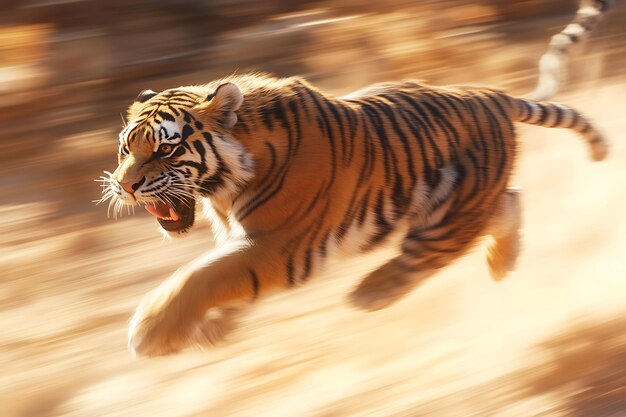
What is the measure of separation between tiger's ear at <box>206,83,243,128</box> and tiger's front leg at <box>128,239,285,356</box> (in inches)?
17.5

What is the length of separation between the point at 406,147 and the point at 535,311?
1.71 meters

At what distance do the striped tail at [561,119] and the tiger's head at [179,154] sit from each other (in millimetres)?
1372

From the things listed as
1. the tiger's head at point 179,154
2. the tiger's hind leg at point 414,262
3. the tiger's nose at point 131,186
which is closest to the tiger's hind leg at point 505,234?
the tiger's hind leg at point 414,262

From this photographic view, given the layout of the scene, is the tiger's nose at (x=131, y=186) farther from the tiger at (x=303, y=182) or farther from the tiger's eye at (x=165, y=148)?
the tiger's eye at (x=165, y=148)

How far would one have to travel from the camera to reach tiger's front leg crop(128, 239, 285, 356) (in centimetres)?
296

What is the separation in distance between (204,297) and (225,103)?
64 cm

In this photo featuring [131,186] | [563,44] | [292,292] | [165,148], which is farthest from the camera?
[292,292]

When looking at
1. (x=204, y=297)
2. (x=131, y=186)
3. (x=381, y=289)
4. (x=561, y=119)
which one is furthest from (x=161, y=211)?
(x=561, y=119)

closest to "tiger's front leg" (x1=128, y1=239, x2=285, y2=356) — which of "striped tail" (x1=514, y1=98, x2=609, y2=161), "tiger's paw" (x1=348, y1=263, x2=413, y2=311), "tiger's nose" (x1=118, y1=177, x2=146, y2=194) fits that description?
"tiger's nose" (x1=118, y1=177, x2=146, y2=194)

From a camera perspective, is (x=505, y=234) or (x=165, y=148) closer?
(x=165, y=148)

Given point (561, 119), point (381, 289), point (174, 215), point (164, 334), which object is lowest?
point (381, 289)

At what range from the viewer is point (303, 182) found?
3125mm

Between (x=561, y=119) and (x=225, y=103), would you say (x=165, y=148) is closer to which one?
→ (x=225, y=103)

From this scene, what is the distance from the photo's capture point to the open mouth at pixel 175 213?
294cm
